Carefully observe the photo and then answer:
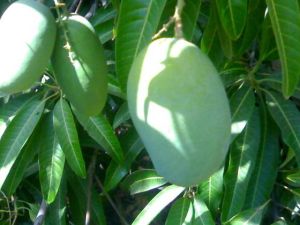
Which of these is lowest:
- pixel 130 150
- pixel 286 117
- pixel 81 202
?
pixel 81 202

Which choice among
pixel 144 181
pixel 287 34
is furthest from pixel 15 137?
pixel 287 34

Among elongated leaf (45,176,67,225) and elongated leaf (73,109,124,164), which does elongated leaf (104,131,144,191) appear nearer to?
elongated leaf (73,109,124,164)

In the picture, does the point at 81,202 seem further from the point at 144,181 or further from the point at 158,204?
the point at 158,204

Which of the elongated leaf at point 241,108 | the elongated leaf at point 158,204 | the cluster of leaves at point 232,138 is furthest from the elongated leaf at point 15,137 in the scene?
the elongated leaf at point 241,108

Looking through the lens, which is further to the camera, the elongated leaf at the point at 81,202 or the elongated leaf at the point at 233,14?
the elongated leaf at the point at 81,202

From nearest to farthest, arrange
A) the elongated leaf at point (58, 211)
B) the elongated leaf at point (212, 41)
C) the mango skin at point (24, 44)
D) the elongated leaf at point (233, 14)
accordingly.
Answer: the mango skin at point (24, 44) → the elongated leaf at point (233, 14) → the elongated leaf at point (212, 41) → the elongated leaf at point (58, 211)

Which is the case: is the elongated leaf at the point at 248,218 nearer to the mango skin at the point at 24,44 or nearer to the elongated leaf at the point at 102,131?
the elongated leaf at the point at 102,131

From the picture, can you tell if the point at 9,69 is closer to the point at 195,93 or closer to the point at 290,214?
the point at 195,93

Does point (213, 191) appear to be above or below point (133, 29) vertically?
below
